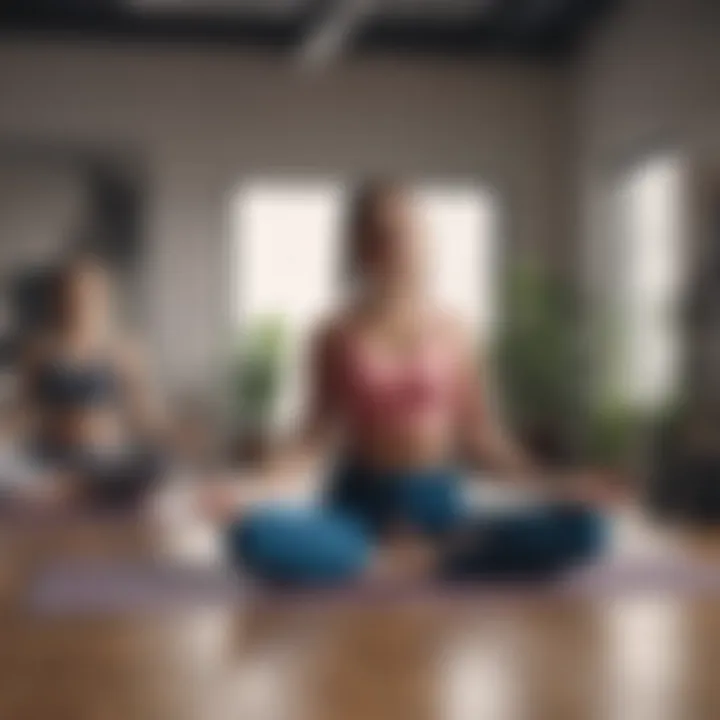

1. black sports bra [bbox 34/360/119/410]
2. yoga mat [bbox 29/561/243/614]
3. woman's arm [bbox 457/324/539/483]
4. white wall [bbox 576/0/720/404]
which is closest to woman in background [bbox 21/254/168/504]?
black sports bra [bbox 34/360/119/410]

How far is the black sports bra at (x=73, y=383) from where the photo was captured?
98 cm

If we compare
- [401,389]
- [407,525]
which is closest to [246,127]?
[401,389]

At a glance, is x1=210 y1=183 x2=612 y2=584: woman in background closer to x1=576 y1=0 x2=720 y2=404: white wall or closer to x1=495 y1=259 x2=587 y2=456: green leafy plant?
x1=495 y1=259 x2=587 y2=456: green leafy plant

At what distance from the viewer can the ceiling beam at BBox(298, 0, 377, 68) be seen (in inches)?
37.7

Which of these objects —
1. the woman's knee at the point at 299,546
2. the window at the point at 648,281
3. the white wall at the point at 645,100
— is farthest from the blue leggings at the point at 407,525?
the white wall at the point at 645,100

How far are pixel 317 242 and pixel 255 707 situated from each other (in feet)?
0.95

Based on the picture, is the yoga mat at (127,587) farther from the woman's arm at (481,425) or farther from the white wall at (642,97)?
the white wall at (642,97)

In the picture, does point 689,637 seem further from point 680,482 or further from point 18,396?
point 18,396

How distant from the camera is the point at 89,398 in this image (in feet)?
3.27

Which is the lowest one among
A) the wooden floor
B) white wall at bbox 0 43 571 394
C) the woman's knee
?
the wooden floor

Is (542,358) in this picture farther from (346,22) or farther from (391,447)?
(346,22)

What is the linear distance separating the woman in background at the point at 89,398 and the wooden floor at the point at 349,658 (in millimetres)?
91

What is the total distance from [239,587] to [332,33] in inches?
17.2

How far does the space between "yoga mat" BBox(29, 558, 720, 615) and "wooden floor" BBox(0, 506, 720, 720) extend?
0.02 metres
